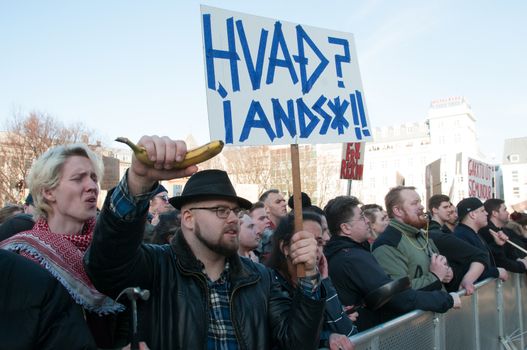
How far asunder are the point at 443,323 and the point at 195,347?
2.75 m

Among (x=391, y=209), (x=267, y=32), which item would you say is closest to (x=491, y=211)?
(x=391, y=209)

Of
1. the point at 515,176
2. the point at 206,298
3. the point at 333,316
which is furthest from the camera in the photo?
the point at 515,176

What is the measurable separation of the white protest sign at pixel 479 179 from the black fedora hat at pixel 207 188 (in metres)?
7.87

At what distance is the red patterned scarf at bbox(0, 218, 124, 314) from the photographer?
2215mm

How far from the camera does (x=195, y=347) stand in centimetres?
227

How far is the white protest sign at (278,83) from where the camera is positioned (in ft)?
9.77

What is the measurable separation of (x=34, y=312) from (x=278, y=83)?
2.02m

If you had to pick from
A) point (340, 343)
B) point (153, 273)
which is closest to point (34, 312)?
point (153, 273)

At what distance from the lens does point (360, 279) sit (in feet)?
12.5

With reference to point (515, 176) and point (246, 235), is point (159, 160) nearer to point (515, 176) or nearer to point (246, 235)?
point (246, 235)

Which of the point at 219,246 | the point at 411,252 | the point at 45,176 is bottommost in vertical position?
the point at 411,252

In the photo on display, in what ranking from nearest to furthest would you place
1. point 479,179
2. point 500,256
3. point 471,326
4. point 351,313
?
point 351,313 < point 471,326 < point 500,256 < point 479,179

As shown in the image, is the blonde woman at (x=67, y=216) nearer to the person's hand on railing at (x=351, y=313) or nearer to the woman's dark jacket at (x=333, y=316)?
the woman's dark jacket at (x=333, y=316)

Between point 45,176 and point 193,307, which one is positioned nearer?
point 193,307
